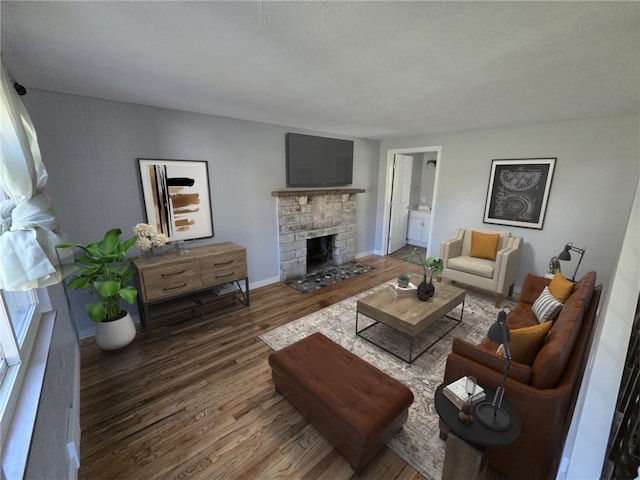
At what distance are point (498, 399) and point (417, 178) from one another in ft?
18.9

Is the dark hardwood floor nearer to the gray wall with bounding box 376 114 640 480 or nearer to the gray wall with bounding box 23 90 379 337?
the gray wall with bounding box 23 90 379 337

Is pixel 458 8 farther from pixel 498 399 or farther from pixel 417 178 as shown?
pixel 417 178

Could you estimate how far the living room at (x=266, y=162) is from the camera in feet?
7.87

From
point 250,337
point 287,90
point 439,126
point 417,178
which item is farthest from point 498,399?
point 417,178

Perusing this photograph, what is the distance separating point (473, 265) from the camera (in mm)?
3619

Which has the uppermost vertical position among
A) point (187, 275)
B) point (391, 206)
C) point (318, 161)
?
point (318, 161)

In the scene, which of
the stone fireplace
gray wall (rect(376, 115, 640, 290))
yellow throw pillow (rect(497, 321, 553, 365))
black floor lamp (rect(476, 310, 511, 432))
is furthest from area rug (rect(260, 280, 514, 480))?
the stone fireplace

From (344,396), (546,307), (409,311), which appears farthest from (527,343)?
(344,396)

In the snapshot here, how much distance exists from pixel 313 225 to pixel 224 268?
69.0 inches

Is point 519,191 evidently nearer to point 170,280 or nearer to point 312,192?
point 312,192

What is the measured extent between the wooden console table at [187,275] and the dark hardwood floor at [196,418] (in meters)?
0.40

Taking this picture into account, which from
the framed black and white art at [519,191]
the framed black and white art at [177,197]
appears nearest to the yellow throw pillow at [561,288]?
the framed black and white art at [519,191]

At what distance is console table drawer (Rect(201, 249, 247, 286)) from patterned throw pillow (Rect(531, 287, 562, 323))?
2992 millimetres

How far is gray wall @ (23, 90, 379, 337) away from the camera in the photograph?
7.75 ft
